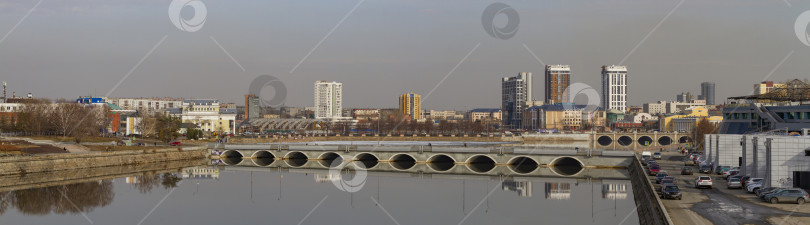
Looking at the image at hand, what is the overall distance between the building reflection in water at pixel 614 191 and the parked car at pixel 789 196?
452 inches

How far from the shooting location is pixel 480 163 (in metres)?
58.3

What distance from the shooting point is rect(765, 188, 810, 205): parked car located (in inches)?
963

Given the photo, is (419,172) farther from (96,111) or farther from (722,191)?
(96,111)

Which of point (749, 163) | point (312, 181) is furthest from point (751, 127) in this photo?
point (312, 181)

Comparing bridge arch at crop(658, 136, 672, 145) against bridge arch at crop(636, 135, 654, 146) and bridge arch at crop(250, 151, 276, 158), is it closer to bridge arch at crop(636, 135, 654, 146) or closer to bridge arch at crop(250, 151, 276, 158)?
bridge arch at crop(636, 135, 654, 146)

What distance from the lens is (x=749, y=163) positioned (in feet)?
106

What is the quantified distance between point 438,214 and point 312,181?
51.5ft

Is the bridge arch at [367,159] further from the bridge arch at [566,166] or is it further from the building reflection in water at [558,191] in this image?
the building reflection in water at [558,191]

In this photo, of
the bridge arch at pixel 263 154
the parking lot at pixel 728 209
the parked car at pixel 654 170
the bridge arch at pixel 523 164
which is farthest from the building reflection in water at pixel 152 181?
the parking lot at pixel 728 209

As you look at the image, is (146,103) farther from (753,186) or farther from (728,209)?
(728,209)

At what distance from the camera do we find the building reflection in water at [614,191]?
3681cm

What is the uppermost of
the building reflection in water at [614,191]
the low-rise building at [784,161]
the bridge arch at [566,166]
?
the low-rise building at [784,161]

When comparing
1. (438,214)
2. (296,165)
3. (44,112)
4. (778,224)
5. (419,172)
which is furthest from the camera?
(44,112)

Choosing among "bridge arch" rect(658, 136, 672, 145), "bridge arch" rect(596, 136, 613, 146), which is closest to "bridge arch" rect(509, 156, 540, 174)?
"bridge arch" rect(658, 136, 672, 145)
